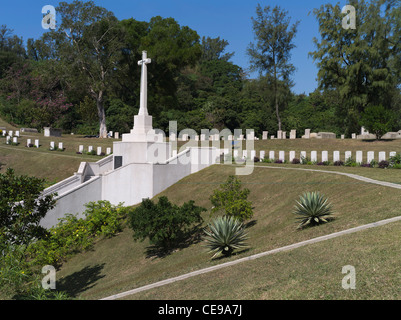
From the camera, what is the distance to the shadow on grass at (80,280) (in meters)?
14.4

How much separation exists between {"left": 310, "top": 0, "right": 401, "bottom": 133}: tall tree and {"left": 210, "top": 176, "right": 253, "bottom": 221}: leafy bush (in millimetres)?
30354

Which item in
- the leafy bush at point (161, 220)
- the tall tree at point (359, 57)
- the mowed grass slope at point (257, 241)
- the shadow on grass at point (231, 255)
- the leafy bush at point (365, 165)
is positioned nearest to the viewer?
the mowed grass slope at point (257, 241)

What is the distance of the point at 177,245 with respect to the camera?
1702cm

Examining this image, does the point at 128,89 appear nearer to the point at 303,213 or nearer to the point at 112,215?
the point at 112,215

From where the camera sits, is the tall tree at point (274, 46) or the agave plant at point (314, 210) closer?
the agave plant at point (314, 210)

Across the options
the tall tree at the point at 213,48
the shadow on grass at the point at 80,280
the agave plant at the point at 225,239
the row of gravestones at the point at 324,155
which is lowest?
the shadow on grass at the point at 80,280

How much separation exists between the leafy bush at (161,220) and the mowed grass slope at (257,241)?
0.89 metres

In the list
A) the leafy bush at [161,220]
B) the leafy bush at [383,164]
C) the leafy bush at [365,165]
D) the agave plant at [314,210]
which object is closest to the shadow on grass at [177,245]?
the leafy bush at [161,220]

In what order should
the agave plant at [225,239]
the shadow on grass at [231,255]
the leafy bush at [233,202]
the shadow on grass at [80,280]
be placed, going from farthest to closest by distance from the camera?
the leafy bush at [233,202], the shadow on grass at [80,280], the agave plant at [225,239], the shadow on grass at [231,255]

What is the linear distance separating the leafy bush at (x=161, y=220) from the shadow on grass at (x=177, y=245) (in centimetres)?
20

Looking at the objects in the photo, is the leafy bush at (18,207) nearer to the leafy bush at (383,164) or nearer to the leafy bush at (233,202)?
the leafy bush at (233,202)

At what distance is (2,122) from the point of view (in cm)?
5941

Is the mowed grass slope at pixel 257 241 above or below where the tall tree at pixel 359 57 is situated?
below

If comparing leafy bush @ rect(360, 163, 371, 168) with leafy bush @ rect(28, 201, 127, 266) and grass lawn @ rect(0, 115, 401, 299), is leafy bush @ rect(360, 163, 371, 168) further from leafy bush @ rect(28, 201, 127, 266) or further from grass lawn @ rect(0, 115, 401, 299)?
leafy bush @ rect(28, 201, 127, 266)
